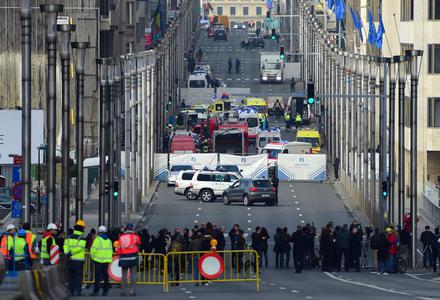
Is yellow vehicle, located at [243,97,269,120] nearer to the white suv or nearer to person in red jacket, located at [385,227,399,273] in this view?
the white suv

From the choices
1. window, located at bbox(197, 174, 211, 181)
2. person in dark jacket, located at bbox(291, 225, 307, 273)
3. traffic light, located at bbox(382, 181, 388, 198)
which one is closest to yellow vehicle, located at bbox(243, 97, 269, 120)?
window, located at bbox(197, 174, 211, 181)

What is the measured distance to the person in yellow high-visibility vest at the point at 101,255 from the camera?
3938 centimetres

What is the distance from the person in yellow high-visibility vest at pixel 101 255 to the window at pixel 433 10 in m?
55.8

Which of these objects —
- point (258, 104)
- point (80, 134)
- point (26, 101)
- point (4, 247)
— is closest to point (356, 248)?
point (26, 101)

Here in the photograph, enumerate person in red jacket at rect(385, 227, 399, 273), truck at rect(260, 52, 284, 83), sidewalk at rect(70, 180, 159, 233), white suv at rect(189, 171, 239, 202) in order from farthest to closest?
A: truck at rect(260, 52, 284, 83) → white suv at rect(189, 171, 239, 202) → sidewalk at rect(70, 180, 159, 233) → person in red jacket at rect(385, 227, 399, 273)

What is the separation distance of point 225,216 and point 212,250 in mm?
34161

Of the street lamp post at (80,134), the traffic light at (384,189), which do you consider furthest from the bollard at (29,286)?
the traffic light at (384,189)

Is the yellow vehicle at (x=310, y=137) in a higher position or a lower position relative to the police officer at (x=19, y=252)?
higher

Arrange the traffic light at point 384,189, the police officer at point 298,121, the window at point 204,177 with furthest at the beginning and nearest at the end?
1. the police officer at point 298,121
2. the window at point 204,177
3. the traffic light at point 384,189

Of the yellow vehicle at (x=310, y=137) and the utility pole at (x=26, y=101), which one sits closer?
the utility pole at (x=26, y=101)

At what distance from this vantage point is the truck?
173750mm

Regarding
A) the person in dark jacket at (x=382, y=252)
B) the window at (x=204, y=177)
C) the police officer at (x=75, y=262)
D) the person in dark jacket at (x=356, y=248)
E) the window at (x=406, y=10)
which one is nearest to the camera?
the police officer at (x=75, y=262)

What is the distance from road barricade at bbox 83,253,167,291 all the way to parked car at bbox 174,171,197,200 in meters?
39.2

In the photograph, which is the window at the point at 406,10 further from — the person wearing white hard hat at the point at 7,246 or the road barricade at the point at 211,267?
the person wearing white hard hat at the point at 7,246
